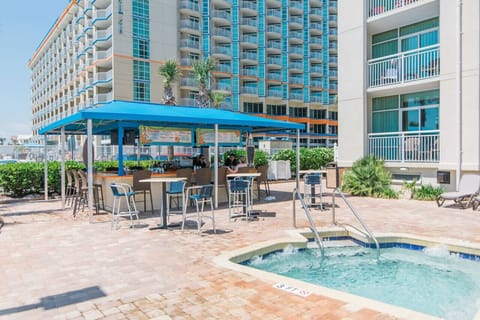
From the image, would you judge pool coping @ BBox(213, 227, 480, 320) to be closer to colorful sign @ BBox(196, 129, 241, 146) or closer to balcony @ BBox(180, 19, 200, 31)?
colorful sign @ BBox(196, 129, 241, 146)

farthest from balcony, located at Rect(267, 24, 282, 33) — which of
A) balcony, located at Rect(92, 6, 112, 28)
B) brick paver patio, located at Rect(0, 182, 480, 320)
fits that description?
brick paver patio, located at Rect(0, 182, 480, 320)

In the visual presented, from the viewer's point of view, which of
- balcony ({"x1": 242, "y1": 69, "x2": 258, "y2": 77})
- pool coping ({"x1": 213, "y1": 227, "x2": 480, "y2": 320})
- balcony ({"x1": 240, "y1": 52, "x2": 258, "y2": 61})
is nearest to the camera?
pool coping ({"x1": 213, "y1": 227, "x2": 480, "y2": 320})

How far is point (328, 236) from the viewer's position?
7672 millimetres

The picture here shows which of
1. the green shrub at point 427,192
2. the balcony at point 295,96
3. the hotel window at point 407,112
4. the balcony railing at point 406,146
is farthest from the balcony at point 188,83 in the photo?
the green shrub at point 427,192

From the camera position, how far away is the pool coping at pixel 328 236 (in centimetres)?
379

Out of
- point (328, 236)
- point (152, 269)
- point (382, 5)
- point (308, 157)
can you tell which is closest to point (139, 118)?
point (152, 269)

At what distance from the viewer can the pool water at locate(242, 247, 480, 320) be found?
4.73 m

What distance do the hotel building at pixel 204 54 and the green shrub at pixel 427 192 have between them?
36060 mm

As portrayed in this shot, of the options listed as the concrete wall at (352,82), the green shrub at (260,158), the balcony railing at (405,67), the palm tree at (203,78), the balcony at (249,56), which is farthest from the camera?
the balcony at (249,56)

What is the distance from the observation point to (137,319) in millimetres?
3637

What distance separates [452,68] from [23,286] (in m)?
13.2

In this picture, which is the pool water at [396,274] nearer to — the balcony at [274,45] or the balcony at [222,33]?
the balcony at [222,33]

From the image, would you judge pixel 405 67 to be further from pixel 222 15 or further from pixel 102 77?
pixel 222 15

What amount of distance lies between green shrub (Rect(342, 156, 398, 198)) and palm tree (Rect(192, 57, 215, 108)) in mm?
31449
